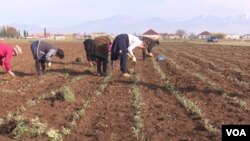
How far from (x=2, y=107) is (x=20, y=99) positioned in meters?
1.03

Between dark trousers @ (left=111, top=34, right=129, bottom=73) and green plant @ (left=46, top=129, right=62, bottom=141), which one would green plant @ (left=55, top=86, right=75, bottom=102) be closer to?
green plant @ (left=46, top=129, right=62, bottom=141)

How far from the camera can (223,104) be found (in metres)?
10.0

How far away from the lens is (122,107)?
32.3 ft

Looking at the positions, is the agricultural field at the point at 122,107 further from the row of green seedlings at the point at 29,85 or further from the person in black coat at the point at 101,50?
the person in black coat at the point at 101,50

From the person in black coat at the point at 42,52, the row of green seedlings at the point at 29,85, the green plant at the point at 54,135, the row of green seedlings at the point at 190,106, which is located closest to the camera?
the green plant at the point at 54,135

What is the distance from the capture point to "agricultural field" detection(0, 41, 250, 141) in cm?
762

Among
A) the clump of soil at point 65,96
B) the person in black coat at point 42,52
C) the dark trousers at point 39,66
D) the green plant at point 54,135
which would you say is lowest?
the green plant at point 54,135

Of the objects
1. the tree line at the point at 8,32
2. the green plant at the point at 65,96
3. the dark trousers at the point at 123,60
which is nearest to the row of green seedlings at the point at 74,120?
the green plant at the point at 65,96

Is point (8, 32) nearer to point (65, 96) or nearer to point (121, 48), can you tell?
point (121, 48)

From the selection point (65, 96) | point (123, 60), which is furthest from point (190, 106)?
point (123, 60)

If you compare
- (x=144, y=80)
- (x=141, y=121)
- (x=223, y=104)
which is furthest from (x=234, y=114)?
(x=144, y=80)

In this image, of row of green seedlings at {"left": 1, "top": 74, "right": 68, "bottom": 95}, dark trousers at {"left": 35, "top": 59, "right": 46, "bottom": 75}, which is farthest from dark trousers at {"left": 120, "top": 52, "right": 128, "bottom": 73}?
dark trousers at {"left": 35, "top": 59, "right": 46, "bottom": 75}

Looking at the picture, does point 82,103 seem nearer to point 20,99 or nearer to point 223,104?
point 20,99

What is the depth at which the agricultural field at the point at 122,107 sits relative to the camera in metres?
7.62
